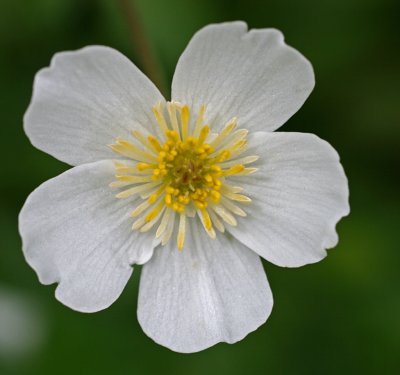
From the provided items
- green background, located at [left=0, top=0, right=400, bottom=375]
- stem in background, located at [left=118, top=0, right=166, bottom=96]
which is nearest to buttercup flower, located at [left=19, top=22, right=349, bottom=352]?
stem in background, located at [left=118, top=0, right=166, bottom=96]

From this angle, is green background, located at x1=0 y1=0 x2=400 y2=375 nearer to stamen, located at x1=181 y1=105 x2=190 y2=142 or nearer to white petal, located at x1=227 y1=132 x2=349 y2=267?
white petal, located at x1=227 y1=132 x2=349 y2=267

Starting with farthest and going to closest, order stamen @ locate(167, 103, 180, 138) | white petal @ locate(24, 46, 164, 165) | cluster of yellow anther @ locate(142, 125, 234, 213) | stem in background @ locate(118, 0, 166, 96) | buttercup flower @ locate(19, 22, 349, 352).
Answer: stem in background @ locate(118, 0, 166, 96), cluster of yellow anther @ locate(142, 125, 234, 213), stamen @ locate(167, 103, 180, 138), buttercup flower @ locate(19, 22, 349, 352), white petal @ locate(24, 46, 164, 165)

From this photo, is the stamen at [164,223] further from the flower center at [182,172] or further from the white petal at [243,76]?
the white petal at [243,76]

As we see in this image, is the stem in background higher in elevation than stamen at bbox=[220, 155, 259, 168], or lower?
higher

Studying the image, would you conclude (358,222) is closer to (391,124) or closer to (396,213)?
(396,213)

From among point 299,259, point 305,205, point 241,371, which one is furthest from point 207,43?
point 241,371

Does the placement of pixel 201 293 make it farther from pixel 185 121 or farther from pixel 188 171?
pixel 185 121

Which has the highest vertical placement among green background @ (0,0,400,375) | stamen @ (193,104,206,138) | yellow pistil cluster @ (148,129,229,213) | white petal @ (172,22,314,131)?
white petal @ (172,22,314,131)

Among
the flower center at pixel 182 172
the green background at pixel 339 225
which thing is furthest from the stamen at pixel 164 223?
the green background at pixel 339 225
